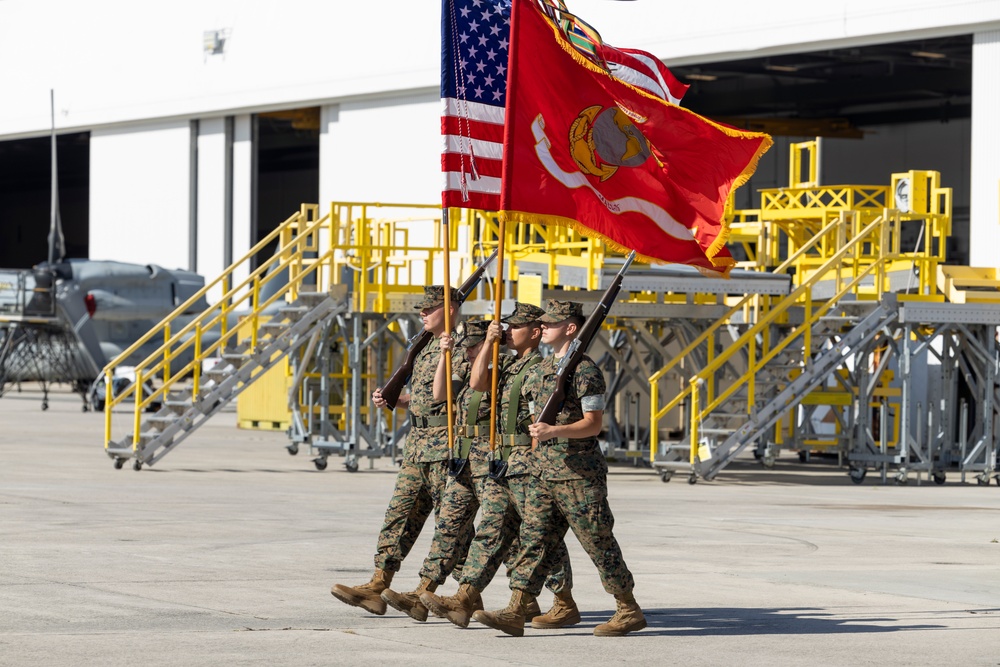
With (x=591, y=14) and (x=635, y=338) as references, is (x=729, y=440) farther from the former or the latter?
(x=591, y=14)

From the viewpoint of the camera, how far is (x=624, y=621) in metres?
10.1

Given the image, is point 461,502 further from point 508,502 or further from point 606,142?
point 606,142

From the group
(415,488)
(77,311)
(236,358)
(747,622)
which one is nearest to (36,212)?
(77,311)

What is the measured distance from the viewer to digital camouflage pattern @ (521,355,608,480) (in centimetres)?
1015

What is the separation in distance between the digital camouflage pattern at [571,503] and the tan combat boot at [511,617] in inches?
2.4

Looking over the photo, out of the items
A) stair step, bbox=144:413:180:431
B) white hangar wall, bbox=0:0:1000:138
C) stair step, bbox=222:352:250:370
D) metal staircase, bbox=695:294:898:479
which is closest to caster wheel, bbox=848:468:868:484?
metal staircase, bbox=695:294:898:479

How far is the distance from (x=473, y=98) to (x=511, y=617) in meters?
3.76

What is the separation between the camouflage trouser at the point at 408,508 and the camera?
10641 mm

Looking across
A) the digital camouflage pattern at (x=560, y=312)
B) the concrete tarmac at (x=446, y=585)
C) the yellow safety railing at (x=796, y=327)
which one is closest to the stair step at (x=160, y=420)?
the concrete tarmac at (x=446, y=585)

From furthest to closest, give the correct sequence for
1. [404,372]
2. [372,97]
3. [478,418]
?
[372,97] → [404,372] → [478,418]

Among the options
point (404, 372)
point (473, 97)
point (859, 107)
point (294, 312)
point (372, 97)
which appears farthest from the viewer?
point (859, 107)

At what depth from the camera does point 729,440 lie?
22.5 m

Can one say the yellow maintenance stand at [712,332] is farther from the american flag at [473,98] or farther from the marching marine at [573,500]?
the marching marine at [573,500]

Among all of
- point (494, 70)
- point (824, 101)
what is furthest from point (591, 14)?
point (494, 70)
